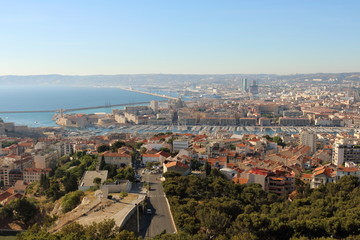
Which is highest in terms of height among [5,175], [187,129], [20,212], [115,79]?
[115,79]

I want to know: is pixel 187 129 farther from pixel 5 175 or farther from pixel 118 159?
pixel 118 159

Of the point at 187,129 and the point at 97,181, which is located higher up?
the point at 97,181

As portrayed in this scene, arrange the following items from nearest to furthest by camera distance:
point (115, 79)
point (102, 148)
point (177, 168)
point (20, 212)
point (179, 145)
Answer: point (20, 212) → point (177, 168) → point (102, 148) → point (179, 145) → point (115, 79)

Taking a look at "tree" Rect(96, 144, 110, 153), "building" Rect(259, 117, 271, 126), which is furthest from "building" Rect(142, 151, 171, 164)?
"building" Rect(259, 117, 271, 126)

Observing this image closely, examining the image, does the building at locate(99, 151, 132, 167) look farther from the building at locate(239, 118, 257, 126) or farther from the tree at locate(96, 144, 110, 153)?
the building at locate(239, 118, 257, 126)

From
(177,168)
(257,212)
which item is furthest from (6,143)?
(257,212)

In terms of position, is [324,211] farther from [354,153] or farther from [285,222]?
[354,153]
